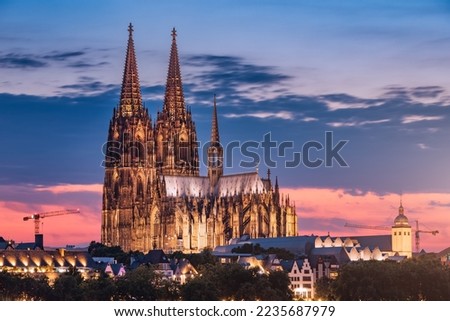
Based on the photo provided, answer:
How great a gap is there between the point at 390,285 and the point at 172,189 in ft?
265

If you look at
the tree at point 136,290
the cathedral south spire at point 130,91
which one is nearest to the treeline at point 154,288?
the tree at point 136,290

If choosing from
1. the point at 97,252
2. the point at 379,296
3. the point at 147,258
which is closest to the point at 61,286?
the point at 379,296

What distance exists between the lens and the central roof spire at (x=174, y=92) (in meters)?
162

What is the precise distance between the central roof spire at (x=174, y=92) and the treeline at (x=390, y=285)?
85.4 m

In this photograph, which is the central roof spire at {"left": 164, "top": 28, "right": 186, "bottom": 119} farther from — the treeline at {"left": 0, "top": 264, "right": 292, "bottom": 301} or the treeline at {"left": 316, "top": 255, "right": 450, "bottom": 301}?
the treeline at {"left": 316, "top": 255, "right": 450, "bottom": 301}

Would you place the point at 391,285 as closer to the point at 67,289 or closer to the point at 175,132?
the point at 67,289

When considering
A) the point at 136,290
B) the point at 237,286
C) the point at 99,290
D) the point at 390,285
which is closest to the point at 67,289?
the point at 99,290

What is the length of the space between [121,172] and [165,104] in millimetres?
11977

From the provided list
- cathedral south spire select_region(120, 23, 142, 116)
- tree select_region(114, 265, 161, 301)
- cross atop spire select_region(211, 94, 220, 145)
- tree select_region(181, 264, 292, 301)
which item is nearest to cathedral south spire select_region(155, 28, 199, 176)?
cross atop spire select_region(211, 94, 220, 145)

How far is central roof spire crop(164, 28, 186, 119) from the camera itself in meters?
162

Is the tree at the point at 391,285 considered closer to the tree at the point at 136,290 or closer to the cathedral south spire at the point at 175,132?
the tree at the point at 136,290

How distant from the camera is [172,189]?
153 meters

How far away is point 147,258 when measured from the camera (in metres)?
121
